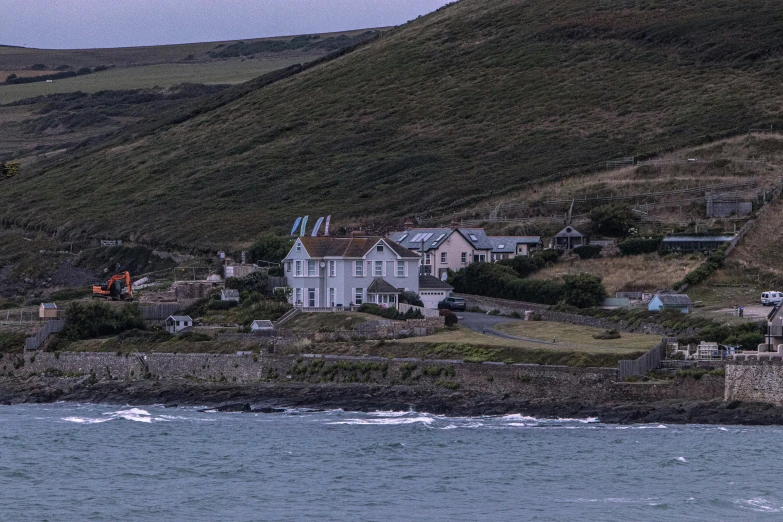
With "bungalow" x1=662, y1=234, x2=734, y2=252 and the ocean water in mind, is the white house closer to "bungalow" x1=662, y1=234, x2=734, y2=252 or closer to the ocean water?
the ocean water

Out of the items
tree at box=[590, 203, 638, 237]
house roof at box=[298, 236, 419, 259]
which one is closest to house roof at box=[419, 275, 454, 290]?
house roof at box=[298, 236, 419, 259]

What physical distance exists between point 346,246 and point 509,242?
58.4 feet

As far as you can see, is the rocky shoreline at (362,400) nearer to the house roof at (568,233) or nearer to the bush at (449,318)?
the bush at (449,318)

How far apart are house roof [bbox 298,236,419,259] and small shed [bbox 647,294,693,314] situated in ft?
39.1

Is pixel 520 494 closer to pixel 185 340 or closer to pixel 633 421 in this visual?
pixel 633 421

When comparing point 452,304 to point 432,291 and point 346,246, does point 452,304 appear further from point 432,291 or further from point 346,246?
point 346,246

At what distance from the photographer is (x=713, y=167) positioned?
10344cm

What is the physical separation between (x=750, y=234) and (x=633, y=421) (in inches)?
1381

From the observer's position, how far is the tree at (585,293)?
72.4 meters

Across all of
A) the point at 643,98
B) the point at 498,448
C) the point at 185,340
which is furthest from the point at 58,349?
the point at 643,98

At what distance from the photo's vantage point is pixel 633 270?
8106 cm

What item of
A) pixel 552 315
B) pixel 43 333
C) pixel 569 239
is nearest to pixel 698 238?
pixel 569 239

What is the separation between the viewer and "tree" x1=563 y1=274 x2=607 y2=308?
237ft

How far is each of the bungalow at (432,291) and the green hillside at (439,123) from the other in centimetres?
3249
